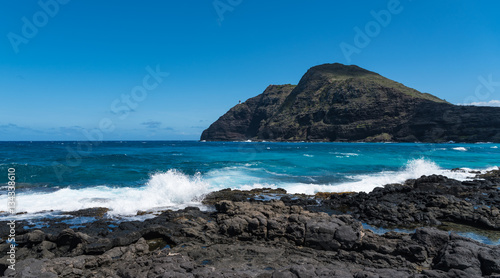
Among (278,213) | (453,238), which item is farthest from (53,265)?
(453,238)

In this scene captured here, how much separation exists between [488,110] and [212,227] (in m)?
147

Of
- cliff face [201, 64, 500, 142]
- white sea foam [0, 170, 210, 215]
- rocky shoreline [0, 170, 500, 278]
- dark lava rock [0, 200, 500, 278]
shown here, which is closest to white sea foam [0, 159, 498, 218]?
white sea foam [0, 170, 210, 215]

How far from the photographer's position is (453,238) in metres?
7.95

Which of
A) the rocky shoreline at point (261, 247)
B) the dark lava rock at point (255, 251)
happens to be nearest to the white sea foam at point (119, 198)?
the rocky shoreline at point (261, 247)

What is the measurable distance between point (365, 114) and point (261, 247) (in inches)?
5180

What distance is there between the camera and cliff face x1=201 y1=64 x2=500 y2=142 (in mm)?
114688

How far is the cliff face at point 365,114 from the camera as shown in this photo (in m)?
115

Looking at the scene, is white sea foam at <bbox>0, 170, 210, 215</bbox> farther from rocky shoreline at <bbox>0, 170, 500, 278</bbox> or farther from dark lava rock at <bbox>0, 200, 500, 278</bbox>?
dark lava rock at <bbox>0, 200, 500, 278</bbox>

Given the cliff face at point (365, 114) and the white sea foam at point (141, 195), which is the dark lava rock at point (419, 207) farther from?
the cliff face at point (365, 114)

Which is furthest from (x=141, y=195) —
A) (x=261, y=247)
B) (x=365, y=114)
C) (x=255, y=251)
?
(x=365, y=114)

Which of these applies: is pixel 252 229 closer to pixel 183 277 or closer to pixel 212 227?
pixel 212 227

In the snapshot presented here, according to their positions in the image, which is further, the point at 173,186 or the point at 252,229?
the point at 173,186

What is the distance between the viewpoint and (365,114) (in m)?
127

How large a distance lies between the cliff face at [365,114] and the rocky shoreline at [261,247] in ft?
404
